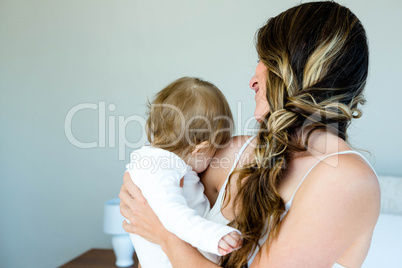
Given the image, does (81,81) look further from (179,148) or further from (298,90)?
(298,90)

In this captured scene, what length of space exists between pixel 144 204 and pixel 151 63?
1653mm

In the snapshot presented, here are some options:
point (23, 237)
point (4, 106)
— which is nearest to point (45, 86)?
point (4, 106)

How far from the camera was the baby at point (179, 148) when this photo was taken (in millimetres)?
1140

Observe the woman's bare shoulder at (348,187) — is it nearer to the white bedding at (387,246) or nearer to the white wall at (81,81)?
the white bedding at (387,246)

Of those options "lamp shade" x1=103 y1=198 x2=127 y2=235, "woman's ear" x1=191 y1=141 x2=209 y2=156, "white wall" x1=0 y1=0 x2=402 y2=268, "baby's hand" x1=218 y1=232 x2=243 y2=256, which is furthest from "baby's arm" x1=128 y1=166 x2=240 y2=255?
"white wall" x1=0 y1=0 x2=402 y2=268

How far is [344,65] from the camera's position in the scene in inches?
37.2

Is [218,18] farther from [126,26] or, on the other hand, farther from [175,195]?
[175,195]

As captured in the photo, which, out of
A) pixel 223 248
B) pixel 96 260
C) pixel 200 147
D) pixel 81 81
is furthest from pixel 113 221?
pixel 223 248

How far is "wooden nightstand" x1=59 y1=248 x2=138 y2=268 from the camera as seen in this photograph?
7.75ft

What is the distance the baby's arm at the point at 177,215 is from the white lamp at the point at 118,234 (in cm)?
111

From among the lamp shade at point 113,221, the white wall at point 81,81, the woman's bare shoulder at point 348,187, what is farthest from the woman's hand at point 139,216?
the white wall at point 81,81

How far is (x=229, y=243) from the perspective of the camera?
3.07ft

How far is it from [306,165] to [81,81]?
85.9 inches

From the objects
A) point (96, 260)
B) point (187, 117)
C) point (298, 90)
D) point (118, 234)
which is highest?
point (298, 90)
